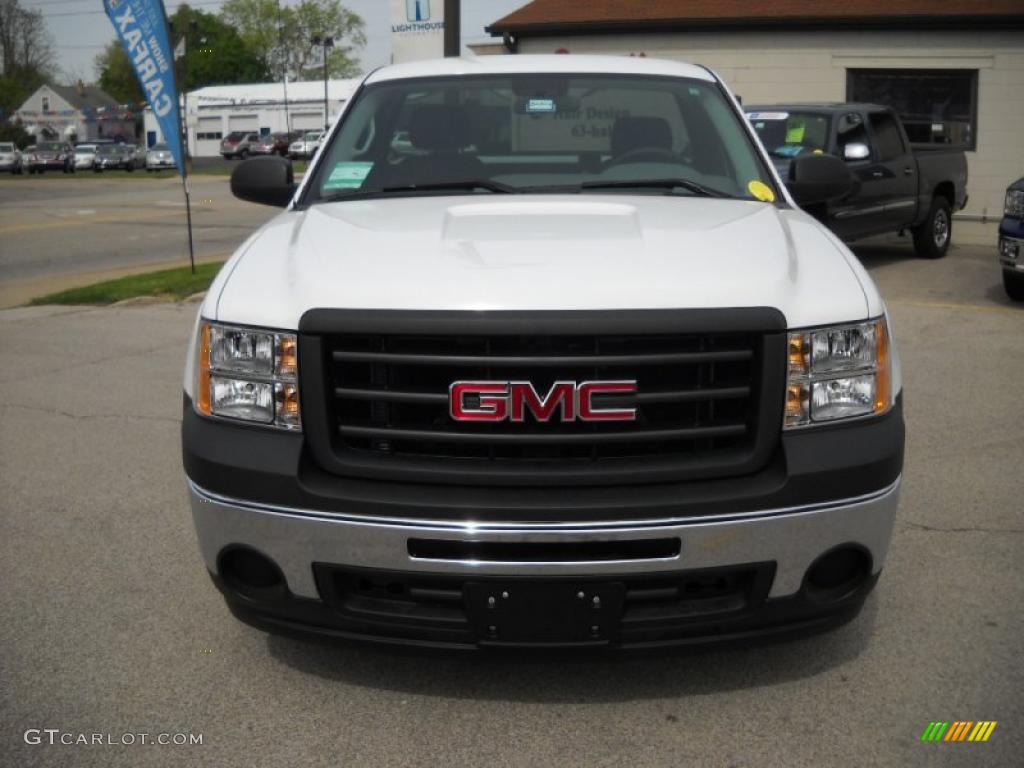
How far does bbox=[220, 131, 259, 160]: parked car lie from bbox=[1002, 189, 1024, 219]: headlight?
61106 mm

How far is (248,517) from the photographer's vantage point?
118 inches

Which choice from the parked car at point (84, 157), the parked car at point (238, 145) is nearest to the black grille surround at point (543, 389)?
the parked car at point (84, 157)

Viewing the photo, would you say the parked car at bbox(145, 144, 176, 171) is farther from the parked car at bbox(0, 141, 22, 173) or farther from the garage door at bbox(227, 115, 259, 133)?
the garage door at bbox(227, 115, 259, 133)

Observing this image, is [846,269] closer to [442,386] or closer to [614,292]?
[614,292]

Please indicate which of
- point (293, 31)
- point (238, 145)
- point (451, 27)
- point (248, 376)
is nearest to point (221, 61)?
point (293, 31)

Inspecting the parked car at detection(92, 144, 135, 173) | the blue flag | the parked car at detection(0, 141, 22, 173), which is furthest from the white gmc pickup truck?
the parked car at detection(0, 141, 22, 173)

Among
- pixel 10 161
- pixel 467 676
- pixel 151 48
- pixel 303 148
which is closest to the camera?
pixel 467 676

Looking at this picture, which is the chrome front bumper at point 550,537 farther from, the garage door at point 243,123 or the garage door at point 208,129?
the garage door at point 208,129

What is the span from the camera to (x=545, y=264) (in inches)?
122

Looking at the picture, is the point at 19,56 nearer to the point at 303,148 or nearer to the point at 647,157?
the point at 303,148

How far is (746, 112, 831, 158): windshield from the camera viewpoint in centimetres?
1263

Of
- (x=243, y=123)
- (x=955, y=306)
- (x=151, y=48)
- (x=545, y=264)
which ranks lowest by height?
(x=955, y=306)

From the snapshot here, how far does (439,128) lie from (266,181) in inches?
28.3

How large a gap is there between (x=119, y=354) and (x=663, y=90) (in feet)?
18.1
